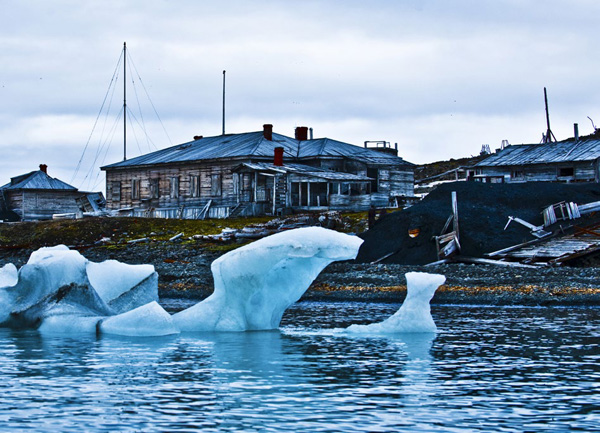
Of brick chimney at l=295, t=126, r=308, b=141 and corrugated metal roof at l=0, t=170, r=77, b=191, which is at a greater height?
brick chimney at l=295, t=126, r=308, b=141

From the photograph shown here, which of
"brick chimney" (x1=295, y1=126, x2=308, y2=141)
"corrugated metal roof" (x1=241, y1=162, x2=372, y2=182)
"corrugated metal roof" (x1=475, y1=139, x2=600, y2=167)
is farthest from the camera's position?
"brick chimney" (x1=295, y1=126, x2=308, y2=141)

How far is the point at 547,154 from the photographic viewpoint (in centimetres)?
4762

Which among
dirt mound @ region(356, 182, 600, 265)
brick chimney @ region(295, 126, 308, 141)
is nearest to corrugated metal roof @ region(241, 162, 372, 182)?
brick chimney @ region(295, 126, 308, 141)

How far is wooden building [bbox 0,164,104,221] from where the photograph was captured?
188 feet

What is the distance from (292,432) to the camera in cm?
853

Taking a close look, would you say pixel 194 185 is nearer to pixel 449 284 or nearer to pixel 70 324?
pixel 449 284

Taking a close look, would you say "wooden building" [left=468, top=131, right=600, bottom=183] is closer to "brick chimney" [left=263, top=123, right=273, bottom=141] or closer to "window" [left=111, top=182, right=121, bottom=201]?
"brick chimney" [left=263, top=123, right=273, bottom=141]

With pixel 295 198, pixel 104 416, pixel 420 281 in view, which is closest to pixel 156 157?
pixel 295 198

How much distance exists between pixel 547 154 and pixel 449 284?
84.7 ft

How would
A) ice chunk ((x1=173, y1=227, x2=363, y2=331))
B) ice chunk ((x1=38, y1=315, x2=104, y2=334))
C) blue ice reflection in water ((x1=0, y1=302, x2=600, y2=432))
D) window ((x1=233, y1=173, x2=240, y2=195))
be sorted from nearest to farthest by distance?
blue ice reflection in water ((x1=0, y1=302, x2=600, y2=432))
ice chunk ((x1=173, y1=227, x2=363, y2=331))
ice chunk ((x1=38, y1=315, x2=104, y2=334))
window ((x1=233, y1=173, x2=240, y2=195))

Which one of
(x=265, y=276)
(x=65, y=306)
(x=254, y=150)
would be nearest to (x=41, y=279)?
(x=65, y=306)

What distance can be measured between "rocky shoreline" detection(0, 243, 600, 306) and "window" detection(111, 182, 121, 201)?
23173mm

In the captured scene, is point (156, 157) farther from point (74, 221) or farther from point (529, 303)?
point (529, 303)

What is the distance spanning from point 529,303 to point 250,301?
8338 mm
